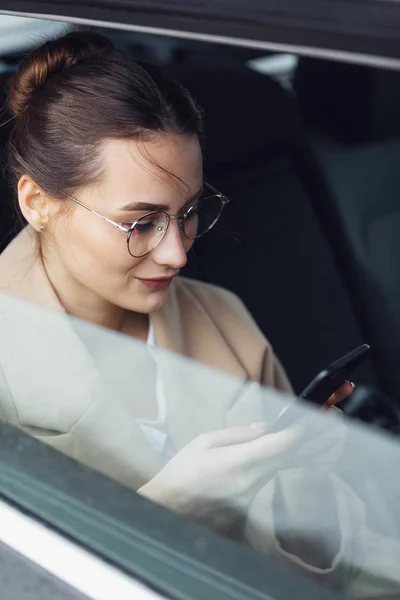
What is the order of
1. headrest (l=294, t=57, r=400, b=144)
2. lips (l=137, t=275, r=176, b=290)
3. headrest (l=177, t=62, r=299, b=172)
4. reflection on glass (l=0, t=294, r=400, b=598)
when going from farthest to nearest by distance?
headrest (l=294, t=57, r=400, b=144)
headrest (l=177, t=62, r=299, b=172)
lips (l=137, t=275, r=176, b=290)
reflection on glass (l=0, t=294, r=400, b=598)

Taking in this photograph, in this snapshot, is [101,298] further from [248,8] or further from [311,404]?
[248,8]

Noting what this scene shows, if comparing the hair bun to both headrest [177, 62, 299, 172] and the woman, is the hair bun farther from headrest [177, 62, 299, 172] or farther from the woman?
headrest [177, 62, 299, 172]

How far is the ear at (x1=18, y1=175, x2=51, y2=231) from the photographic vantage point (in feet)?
4.74

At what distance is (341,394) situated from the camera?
1394 millimetres

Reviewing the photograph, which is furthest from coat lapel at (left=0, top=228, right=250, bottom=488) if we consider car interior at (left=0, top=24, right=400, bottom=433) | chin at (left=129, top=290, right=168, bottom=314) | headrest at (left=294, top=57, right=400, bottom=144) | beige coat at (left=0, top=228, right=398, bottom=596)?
headrest at (left=294, top=57, right=400, bottom=144)

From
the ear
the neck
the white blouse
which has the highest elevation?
the ear

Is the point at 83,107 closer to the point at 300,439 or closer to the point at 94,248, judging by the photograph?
the point at 94,248

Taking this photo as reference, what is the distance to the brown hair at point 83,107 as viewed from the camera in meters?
1.36

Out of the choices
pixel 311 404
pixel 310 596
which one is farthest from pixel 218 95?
pixel 310 596

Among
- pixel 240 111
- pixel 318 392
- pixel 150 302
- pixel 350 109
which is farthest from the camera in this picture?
pixel 350 109

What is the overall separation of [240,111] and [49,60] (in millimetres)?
786

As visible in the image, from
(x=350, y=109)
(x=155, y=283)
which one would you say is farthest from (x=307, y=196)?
(x=155, y=283)

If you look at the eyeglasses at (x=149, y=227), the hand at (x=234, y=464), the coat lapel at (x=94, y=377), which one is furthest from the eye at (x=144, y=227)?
the hand at (x=234, y=464)

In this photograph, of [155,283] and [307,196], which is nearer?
[155,283]
